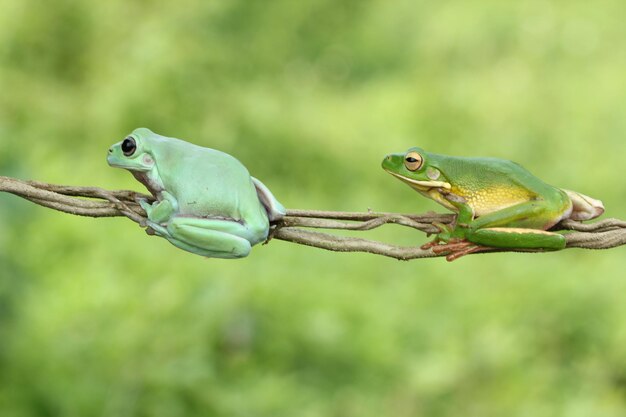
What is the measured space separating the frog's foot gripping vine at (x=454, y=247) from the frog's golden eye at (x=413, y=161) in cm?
17

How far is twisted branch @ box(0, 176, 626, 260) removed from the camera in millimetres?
1214

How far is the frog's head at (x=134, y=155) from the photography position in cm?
129

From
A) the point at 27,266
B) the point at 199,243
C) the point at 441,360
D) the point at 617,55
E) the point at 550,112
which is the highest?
the point at 617,55

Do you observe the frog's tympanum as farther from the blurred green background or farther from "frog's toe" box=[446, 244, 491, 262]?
the blurred green background

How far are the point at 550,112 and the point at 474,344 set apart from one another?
2.04 m

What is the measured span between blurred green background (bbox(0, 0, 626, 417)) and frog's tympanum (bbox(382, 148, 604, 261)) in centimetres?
168

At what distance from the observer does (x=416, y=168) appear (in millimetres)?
1435

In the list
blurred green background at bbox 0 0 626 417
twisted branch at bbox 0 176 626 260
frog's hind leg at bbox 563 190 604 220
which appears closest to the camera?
twisted branch at bbox 0 176 626 260

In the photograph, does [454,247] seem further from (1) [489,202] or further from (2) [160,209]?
(2) [160,209]

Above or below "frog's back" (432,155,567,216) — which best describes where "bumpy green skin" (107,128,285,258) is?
below

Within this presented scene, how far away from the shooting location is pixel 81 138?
484cm

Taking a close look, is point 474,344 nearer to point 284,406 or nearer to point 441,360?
point 441,360

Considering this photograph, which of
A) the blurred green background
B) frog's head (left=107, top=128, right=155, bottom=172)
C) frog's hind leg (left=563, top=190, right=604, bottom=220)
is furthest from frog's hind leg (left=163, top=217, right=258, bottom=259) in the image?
the blurred green background

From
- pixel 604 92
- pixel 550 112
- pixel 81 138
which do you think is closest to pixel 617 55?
pixel 604 92
